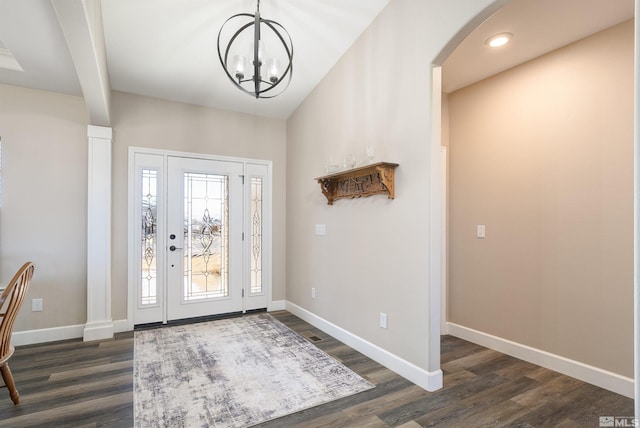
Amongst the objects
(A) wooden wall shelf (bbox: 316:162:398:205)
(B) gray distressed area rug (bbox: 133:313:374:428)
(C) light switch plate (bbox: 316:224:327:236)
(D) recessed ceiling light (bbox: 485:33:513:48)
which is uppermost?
(D) recessed ceiling light (bbox: 485:33:513:48)

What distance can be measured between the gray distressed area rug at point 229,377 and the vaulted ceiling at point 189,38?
2466mm

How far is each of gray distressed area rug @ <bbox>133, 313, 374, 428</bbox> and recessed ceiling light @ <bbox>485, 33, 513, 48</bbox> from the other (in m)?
2.98

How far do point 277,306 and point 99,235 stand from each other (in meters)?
2.42

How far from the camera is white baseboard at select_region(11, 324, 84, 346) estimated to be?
132 inches

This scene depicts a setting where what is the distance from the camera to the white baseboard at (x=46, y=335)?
3358mm

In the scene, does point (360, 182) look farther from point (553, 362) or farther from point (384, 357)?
point (553, 362)

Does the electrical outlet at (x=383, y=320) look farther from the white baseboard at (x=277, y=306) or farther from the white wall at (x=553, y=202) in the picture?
the white baseboard at (x=277, y=306)

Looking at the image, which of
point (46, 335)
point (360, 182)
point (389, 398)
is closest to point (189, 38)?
point (360, 182)

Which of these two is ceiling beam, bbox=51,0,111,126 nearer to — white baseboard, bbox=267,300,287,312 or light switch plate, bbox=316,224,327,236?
light switch plate, bbox=316,224,327,236

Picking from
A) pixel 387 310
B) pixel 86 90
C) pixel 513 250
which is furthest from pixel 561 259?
pixel 86 90

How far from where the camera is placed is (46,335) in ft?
11.4

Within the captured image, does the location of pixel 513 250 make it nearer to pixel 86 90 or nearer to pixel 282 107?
pixel 282 107
